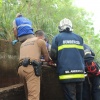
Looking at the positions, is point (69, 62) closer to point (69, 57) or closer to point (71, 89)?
point (69, 57)

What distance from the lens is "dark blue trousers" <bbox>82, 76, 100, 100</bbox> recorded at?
5.25 m

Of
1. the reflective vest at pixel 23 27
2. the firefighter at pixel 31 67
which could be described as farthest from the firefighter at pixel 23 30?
the firefighter at pixel 31 67

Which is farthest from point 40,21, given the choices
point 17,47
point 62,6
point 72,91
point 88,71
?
point 62,6

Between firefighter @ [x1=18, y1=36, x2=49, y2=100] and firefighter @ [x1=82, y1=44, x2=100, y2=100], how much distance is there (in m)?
1.26

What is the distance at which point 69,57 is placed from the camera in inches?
172

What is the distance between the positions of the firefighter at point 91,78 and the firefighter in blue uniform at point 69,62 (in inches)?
22.0

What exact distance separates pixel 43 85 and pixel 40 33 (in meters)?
1.12

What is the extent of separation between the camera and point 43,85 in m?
5.21

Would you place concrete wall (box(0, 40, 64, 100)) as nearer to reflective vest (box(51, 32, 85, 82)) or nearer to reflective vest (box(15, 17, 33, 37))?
reflective vest (box(15, 17, 33, 37))

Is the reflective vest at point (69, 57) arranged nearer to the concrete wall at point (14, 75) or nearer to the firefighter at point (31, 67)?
the firefighter at point (31, 67)

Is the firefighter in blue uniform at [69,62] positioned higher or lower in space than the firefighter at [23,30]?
lower

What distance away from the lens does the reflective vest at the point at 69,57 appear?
431 centimetres

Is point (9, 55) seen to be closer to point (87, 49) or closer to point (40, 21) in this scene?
point (87, 49)

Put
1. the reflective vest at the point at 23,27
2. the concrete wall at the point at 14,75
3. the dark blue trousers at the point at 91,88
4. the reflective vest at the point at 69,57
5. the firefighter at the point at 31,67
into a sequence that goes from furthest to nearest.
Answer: the dark blue trousers at the point at 91,88, the concrete wall at the point at 14,75, the reflective vest at the point at 23,27, the reflective vest at the point at 69,57, the firefighter at the point at 31,67
